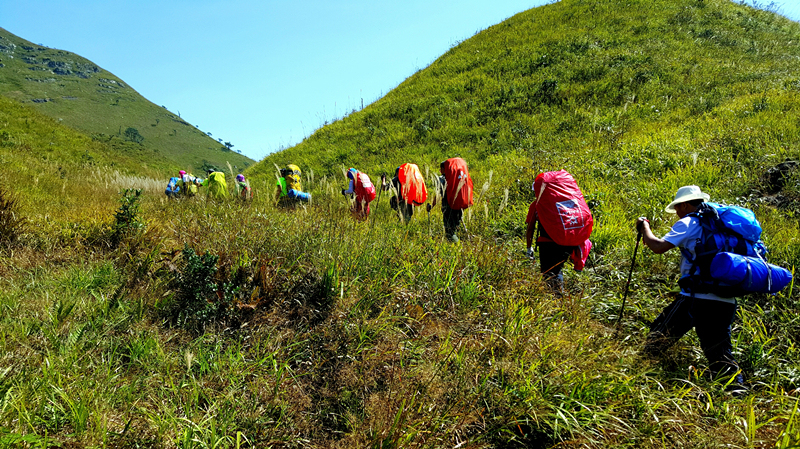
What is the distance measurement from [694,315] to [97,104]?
507 ft

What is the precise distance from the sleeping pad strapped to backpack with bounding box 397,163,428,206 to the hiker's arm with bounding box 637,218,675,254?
12.6 ft

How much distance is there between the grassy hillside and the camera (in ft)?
320

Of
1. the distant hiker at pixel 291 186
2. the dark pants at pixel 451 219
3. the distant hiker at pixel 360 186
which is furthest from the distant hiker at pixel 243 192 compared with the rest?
the dark pants at pixel 451 219

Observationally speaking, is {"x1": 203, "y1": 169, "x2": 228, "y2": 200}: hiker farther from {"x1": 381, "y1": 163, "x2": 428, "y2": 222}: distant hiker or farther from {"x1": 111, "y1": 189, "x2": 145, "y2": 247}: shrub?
{"x1": 381, "y1": 163, "x2": 428, "y2": 222}: distant hiker

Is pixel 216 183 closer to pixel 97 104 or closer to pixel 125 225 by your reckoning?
pixel 125 225

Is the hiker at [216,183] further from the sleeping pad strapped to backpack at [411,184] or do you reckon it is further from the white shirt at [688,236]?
the white shirt at [688,236]

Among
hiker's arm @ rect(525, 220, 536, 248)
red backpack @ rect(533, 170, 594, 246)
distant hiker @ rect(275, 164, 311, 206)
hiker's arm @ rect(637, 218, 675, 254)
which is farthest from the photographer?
distant hiker @ rect(275, 164, 311, 206)

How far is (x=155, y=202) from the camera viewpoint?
5.75 m

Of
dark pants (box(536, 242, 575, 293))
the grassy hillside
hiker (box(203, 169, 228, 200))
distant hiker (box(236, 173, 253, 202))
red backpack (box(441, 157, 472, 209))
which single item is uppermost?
the grassy hillside

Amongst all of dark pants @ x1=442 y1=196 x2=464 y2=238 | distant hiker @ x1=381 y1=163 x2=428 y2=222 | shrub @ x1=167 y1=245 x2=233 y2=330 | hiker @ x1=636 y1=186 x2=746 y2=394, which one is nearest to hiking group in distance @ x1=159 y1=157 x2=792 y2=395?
hiker @ x1=636 y1=186 x2=746 y2=394

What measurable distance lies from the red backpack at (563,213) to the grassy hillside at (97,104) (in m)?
89.2

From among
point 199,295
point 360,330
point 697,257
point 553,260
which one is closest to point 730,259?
point 697,257

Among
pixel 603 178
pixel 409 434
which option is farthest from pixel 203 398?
pixel 603 178

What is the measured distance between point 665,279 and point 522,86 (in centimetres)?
1354
